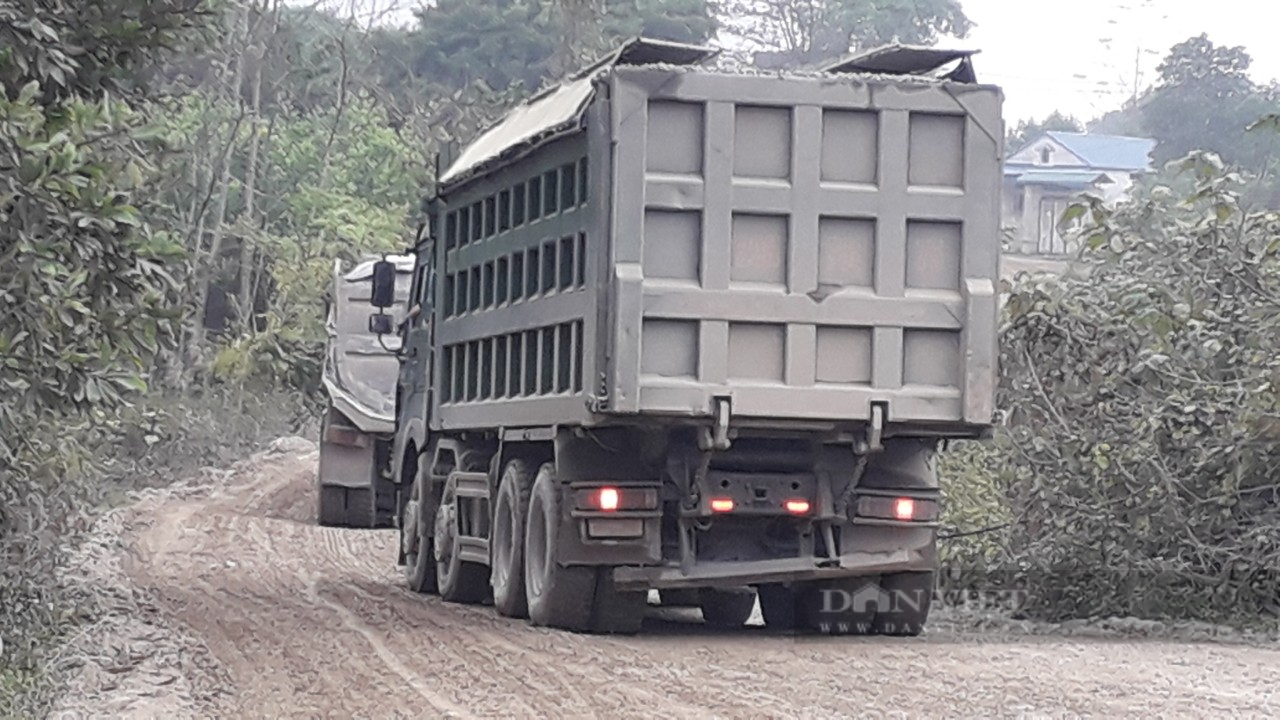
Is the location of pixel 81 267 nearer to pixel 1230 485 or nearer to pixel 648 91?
pixel 648 91

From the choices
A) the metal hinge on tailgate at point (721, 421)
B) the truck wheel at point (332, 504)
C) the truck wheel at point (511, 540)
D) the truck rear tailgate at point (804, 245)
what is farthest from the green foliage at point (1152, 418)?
the truck wheel at point (332, 504)

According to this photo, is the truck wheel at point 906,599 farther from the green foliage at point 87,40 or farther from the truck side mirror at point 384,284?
the truck side mirror at point 384,284

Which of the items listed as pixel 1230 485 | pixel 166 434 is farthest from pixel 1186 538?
pixel 166 434

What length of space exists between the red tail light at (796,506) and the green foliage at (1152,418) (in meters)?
3.14

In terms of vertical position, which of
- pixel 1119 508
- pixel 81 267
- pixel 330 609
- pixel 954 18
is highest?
pixel 954 18

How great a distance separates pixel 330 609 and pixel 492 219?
3132 mm

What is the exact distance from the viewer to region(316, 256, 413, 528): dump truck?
24031 mm

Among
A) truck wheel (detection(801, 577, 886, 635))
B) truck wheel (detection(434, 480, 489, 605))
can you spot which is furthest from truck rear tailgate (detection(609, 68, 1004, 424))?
truck wheel (detection(434, 480, 489, 605))

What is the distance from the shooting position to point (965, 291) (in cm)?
1241

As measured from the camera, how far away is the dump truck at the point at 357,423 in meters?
24.0

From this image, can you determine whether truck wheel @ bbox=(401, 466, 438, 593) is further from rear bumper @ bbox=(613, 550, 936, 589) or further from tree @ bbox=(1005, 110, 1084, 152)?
tree @ bbox=(1005, 110, 1084, 152)

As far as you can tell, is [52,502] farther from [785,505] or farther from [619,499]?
[785,505]

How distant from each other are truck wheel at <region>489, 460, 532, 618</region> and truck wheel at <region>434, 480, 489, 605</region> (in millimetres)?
1302

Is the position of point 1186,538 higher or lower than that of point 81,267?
lower
